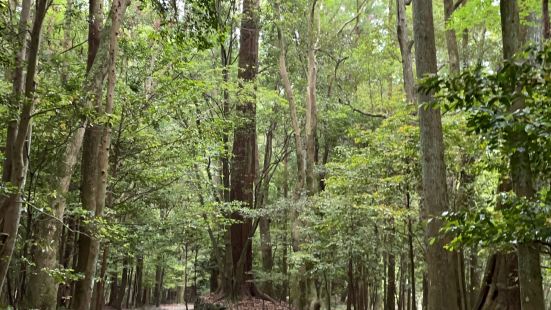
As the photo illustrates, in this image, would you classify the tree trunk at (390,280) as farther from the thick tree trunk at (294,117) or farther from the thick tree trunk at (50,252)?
the thick tree trunk at (50,252)

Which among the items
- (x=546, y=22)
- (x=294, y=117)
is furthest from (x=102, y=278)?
(x=546, y=22)

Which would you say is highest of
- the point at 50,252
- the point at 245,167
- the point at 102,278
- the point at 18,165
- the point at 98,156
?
the point at 245,167

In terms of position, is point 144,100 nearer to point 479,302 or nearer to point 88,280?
point 88,280

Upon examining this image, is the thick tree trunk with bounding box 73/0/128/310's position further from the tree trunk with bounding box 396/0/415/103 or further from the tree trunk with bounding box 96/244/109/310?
the tree trunk with bounding box 396/0/415/103

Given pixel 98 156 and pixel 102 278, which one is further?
pixel 102 278

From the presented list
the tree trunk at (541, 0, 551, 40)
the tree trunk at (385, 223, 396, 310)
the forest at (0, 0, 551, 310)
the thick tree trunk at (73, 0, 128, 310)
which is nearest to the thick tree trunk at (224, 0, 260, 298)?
the forest at (0, 0, 551, 310)

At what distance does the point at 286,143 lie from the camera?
21.8 m

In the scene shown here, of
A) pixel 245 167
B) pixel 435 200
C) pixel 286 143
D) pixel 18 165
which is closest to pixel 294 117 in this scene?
pixel 245 167

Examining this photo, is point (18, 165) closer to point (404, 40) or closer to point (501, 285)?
point (501, 285)

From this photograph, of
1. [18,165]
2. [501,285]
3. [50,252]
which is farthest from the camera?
[50,252]

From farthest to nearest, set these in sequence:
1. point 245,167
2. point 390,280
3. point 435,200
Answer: point 245,167, point 390,280, point 435,200

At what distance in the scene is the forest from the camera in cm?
414

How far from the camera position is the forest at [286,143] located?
4.14 m

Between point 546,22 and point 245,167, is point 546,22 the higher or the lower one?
the lower one
